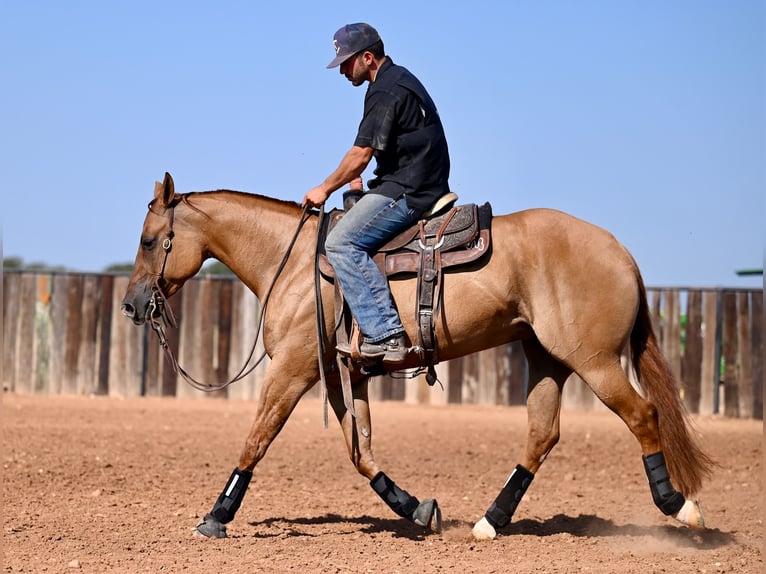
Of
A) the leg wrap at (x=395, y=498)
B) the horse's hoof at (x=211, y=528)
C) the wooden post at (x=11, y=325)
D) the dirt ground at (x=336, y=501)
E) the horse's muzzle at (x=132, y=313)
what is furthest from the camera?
the wooden post at (x=11, y=325)

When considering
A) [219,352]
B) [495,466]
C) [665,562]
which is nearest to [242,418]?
[219,352]

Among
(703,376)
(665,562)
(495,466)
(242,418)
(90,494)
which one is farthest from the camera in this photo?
(703,376)

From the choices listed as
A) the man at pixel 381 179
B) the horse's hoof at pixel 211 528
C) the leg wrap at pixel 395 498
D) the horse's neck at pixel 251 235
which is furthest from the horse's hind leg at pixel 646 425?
the horse's hoof at pixel 211 528

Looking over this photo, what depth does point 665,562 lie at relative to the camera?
6.30m

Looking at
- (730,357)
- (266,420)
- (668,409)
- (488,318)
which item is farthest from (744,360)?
(266,420)

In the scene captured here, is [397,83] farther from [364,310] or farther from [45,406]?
[45,406]

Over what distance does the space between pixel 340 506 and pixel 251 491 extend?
1008 mm

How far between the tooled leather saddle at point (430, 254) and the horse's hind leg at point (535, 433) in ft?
2.71

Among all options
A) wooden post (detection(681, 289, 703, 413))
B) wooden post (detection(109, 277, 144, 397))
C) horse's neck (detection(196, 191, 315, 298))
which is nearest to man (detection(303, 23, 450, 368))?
horse's neck (detection(196, 191, 315, 298))

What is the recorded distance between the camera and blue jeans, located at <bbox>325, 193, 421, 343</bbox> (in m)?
6.67

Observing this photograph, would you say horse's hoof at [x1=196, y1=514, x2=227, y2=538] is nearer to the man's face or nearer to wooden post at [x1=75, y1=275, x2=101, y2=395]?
the man's face

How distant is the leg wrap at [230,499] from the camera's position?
22.5ft

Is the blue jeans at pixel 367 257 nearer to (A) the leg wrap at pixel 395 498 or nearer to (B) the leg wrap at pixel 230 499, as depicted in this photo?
(A) the leg wrap at pixel 395 498

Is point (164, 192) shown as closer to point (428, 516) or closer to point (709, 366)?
point (428, 516)
